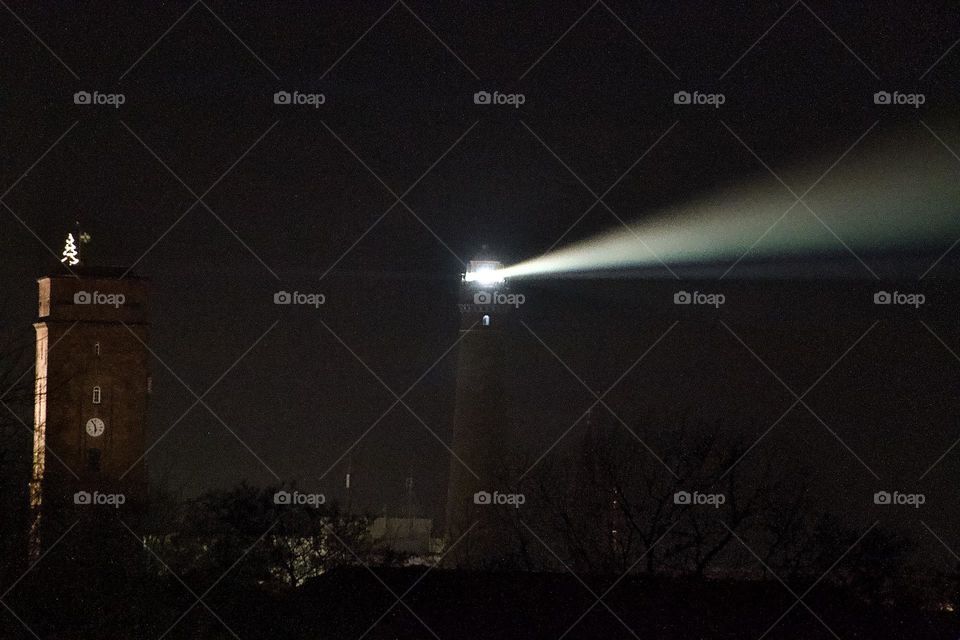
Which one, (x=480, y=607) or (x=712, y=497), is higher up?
(x=712, y=497)

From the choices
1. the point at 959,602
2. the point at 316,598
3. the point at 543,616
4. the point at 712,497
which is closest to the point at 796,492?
the point at 712,497

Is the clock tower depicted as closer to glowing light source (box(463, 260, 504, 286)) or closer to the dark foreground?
glowing light source (box(463, 260, 504, 286))

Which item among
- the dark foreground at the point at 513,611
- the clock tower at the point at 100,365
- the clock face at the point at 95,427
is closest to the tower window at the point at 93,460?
the clock tower at the point at 100,365

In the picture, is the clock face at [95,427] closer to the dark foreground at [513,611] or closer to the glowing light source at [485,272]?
the glowing light source at [485,272]

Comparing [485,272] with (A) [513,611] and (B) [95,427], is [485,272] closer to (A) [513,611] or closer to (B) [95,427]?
(A) [513,611]

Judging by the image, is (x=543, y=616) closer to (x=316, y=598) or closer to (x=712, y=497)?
(x=316, y=598)

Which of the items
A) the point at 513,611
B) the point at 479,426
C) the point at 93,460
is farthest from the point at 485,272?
the point at 93,460
